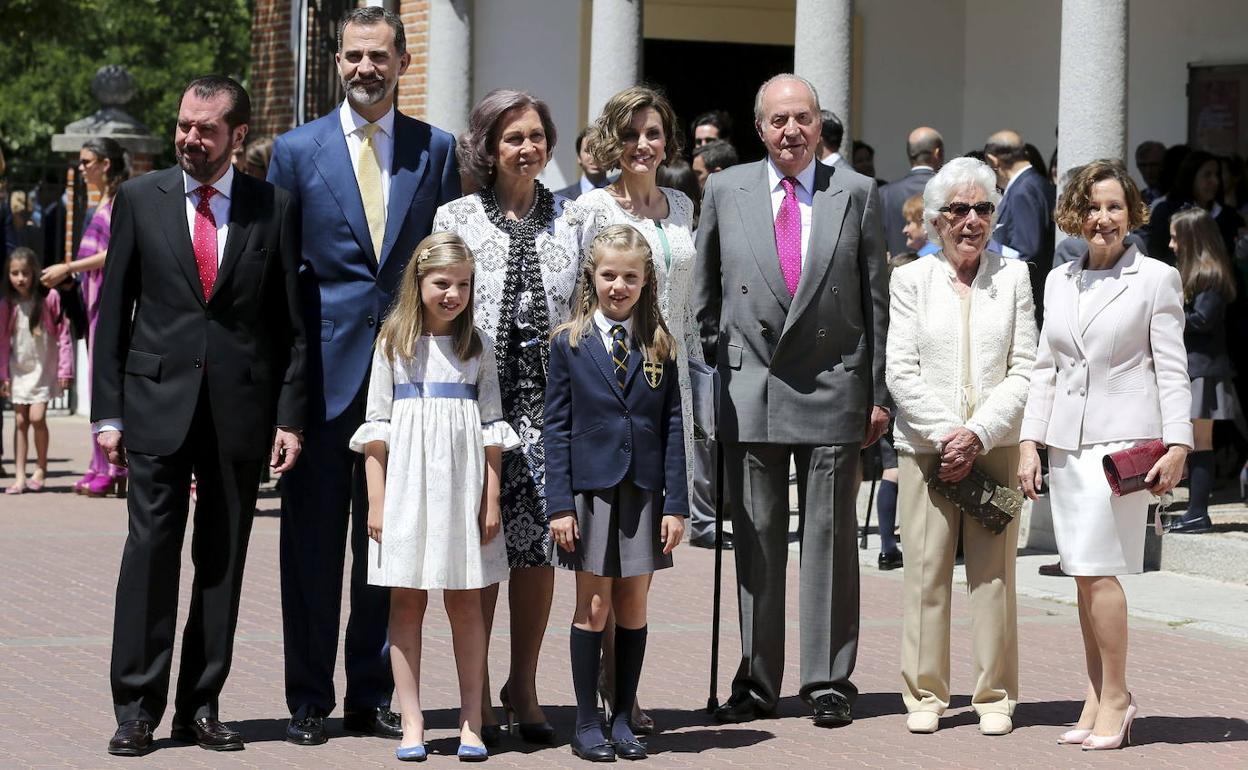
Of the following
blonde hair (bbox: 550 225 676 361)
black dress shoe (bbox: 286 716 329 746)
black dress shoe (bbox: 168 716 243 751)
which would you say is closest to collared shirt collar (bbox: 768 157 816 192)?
blonde hair (bbox: 550 225 676 361)

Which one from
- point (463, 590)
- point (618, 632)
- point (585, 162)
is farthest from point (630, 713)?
point (585, 162)

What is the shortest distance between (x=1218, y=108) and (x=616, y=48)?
439 centimetres

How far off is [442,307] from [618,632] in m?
1.17

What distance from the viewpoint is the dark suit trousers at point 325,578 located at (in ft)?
20.4

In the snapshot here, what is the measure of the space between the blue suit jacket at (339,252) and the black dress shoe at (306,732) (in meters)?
0.96

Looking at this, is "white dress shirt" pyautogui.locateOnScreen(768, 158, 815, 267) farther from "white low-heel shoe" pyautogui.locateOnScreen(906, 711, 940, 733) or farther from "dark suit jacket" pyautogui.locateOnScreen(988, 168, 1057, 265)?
"dark suit jacket" pyautogui.locateOnScreen(988, 168, 1057, 265)

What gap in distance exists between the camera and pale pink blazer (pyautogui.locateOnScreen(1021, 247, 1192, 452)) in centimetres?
627

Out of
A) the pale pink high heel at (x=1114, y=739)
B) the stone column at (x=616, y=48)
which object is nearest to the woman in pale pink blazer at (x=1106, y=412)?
the pale pink high heel at (x=1114, y=739)

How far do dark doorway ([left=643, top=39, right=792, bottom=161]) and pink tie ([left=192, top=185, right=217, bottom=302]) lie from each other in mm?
10940

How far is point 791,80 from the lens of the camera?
6.66m

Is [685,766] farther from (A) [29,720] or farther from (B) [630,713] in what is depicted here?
(A) [29,720]

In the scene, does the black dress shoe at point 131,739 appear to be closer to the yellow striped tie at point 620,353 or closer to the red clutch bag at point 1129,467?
the yellow striped tie at point 620,353

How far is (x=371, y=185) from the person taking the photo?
6.30 m

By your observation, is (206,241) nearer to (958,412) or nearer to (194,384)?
(194,384)
